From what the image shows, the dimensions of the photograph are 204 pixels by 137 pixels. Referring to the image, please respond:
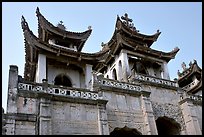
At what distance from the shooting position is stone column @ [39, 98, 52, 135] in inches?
508

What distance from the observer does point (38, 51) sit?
19.4 metres

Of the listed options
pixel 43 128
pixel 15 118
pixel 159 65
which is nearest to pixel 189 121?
pixel 159 65

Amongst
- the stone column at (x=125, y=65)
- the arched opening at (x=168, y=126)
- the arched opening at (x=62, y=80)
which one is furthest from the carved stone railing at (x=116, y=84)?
the arched opening at (x=62, y=80)

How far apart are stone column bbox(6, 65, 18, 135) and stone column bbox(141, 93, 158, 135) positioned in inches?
308

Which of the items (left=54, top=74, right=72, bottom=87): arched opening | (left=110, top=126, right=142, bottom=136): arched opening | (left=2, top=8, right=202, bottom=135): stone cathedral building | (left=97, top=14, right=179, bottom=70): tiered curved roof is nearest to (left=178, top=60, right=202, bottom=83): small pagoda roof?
(left=2, top=8, right=202, bottom=135): stone cathedral building

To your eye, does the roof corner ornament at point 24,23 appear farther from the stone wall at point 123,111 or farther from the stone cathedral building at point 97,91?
the stone wall at point 123,111

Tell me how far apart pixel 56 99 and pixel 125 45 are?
33.1ft

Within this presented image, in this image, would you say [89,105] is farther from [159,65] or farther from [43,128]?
[159,65]

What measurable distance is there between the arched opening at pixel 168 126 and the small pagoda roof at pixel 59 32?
9.41m

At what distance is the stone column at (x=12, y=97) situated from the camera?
485 inches

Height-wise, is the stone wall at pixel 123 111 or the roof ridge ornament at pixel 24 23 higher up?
the roof ridge ornament at pixel 24 23

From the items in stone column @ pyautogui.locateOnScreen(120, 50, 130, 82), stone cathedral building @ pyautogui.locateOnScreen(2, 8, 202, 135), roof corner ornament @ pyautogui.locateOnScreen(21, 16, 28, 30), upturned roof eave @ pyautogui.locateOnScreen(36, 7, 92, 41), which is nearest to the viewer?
stone cathedral building @ pyautogui.locateOnScreen(2, 8, 202, 135)

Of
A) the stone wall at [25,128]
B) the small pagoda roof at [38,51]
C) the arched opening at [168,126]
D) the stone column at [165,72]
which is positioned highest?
the small pagoda roof at [38,51]

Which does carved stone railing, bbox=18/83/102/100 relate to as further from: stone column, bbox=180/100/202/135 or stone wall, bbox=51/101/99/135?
stone column, bbox=180/100/202/135
